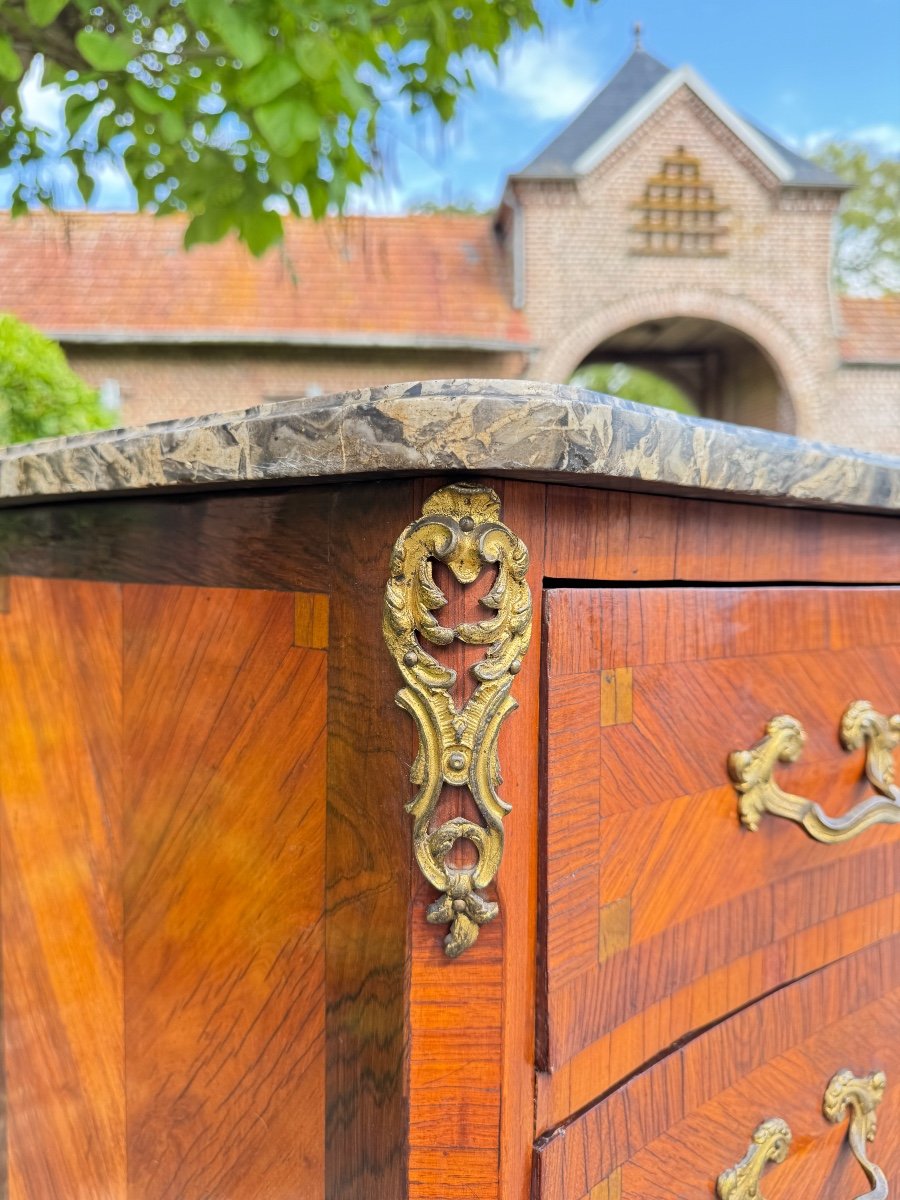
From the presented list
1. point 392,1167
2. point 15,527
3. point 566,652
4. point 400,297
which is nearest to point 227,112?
point 15,527

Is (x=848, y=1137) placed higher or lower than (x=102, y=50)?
lower

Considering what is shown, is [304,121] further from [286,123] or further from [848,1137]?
[848,1137]

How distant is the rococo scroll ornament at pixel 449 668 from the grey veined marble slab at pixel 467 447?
24 mm

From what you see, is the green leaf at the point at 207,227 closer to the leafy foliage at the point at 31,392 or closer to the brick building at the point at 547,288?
the leafy foliage at the point at 31,392

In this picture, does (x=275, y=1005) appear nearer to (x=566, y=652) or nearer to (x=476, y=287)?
(x=566, y=652)

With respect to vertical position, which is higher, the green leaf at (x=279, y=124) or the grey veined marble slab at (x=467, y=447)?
the green leaf at (x=279, y=124)

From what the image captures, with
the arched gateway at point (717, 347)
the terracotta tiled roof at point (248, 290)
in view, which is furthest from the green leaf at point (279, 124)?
the arched gateway at point (717, 347)

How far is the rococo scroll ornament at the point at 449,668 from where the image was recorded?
34cm

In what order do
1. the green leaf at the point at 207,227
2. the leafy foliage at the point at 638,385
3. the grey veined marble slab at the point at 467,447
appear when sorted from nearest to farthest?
the grey veined marble slab at the point at 467,447, the green leaf at the point at 207,227, the leafy foliage at the point at 638,385

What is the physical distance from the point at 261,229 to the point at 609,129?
8.86 metres

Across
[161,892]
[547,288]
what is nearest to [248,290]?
[547,288]

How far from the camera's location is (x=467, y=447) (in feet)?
1.03

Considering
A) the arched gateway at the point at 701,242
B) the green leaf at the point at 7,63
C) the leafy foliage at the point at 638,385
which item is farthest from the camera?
the leafy foliage at the point at 638,385

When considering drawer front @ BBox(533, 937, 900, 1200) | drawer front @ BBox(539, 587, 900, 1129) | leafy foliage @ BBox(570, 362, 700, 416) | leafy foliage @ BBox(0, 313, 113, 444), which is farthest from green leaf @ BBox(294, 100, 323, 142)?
leafy foliage @ BBox(570, 362, 700, 416)
